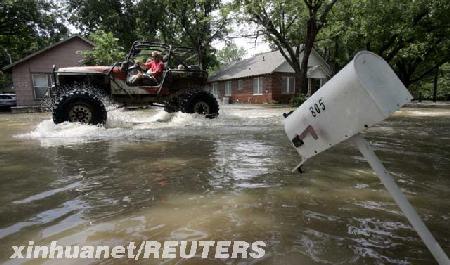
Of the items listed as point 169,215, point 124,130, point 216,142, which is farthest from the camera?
point 124,130

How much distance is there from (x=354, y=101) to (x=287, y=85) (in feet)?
101

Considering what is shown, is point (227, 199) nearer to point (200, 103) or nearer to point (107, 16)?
point (200, 103)

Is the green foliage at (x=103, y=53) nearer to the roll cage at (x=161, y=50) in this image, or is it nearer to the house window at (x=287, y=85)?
the roll cage at (x=161, y=50)

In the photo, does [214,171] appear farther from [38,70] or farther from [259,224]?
[38,70]

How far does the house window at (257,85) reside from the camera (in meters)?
33.2

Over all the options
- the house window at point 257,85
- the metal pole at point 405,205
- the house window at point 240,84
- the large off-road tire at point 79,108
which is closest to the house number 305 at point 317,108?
the metal pole at point 405,205

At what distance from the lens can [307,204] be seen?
12.9 ft

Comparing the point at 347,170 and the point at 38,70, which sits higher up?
the point at 38,70

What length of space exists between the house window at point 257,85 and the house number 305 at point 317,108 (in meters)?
31.0

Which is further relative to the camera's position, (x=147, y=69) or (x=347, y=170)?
(x=147, y=69)

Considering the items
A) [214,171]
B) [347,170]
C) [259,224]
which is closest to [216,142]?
[214,171]

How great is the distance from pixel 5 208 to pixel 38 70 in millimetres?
24027

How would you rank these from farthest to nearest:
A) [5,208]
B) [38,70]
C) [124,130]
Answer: [38,70]
[124,130]
[5,208]

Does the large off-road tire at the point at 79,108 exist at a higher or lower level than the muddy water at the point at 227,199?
higher
